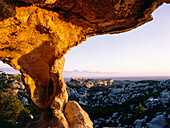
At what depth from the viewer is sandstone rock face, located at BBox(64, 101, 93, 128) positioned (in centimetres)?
855

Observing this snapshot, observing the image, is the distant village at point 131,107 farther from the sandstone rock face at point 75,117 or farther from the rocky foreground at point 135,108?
the sandstone rock face at point 75,117

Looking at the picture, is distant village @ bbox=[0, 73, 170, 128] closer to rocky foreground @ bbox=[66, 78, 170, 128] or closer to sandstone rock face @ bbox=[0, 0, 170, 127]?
rocky foreground @ bbox=[66, 78, 170, 128]

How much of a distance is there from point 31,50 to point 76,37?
4.12 meters

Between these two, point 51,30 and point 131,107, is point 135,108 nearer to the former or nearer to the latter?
point 131,107

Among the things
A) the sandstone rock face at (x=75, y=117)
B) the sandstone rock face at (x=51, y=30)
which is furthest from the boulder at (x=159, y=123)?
the sandstone rock face at (x=51, y=30)

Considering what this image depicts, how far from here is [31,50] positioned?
9125 mm

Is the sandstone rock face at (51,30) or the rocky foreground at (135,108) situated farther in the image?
the rocky foreground at (135,108)

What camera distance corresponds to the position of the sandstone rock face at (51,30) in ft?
19.9

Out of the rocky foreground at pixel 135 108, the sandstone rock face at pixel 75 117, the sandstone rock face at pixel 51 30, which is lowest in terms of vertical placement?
the rocky foreground at pixel 135 108

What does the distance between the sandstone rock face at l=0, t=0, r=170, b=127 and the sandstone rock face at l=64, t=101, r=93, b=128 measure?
1.89 feet

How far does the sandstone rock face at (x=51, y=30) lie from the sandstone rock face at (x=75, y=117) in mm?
577

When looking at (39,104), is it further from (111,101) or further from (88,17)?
(111,101)

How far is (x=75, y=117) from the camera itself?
8.89 meters

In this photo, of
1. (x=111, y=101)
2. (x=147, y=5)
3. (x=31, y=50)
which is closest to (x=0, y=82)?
(x=31, y=50)
